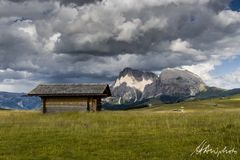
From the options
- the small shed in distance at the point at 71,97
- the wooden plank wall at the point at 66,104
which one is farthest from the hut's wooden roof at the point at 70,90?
the wooden plank wall at the point at 66,104

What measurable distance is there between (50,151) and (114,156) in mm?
3612

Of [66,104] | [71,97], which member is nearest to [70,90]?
[71,97]

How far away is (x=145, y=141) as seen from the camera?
22.1 m

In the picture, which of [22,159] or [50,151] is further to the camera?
[50,151]

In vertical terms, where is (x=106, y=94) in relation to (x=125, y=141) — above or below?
above

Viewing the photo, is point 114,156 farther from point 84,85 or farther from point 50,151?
point 84,85

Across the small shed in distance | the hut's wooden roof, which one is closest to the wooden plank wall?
the small shed in distance

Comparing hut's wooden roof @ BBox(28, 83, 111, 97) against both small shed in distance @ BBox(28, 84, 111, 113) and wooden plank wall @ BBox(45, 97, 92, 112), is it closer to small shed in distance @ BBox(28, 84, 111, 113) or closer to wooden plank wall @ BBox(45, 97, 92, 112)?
small shed in distance @ BBox(28, 84, 111, 113)

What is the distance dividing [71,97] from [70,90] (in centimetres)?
145

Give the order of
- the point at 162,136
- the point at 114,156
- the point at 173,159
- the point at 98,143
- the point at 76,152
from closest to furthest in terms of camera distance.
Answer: the point at 173,159
the point at 114,156
the point at 76,152
the point at 98,143
the point at 162,136

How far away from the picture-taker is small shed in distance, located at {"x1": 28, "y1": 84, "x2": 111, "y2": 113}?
72.8m

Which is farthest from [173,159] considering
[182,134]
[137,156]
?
[182,134]

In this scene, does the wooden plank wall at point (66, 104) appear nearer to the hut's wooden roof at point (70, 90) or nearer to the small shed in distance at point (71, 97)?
the small shed in distance at point (71, 97)

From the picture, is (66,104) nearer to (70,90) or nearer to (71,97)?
(71,97)
